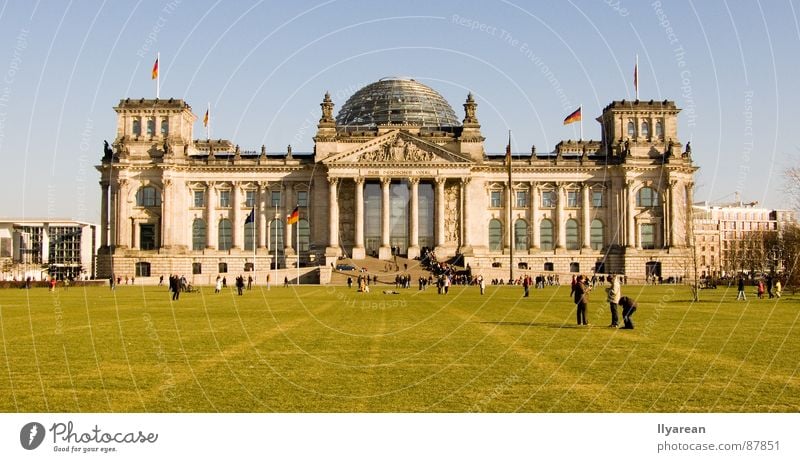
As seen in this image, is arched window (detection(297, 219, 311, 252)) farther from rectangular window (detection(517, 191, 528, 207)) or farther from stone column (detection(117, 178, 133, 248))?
rectangular window (detection(517, 191, 528, 207))

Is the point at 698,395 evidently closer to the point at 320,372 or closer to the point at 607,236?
the point at 320,372

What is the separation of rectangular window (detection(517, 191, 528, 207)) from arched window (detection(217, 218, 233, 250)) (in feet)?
131

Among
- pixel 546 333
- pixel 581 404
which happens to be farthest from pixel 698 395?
pixel 546 333

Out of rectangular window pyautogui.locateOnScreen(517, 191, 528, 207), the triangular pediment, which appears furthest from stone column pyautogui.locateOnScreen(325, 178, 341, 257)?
rectangular window pyautogui.locateOnScreen(517, 191, 528, 207)

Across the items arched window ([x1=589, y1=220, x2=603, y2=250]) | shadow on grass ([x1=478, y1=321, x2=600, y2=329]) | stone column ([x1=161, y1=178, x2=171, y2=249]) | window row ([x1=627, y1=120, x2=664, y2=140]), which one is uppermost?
window row ([x1=627, y1=120, x2=664, y2=140])

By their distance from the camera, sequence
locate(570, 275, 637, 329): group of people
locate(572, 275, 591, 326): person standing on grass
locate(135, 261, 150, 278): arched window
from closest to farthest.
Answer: locate(570, 275, 637, 329): group of people → locate(572, 275, 591, 326): person standing on grass → locate(135, 261, 150, 278): arched window

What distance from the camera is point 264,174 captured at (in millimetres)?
122000

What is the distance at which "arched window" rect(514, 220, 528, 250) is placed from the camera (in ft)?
403

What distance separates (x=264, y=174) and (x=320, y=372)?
101909 millimetres

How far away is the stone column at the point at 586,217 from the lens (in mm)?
122938

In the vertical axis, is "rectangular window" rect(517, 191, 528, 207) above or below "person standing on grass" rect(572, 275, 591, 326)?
→ above

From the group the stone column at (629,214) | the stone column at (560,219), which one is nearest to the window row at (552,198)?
the stone column at (560,219)

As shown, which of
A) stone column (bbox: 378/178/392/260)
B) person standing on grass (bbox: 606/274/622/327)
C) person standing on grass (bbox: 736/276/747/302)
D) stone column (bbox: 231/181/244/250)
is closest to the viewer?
person standing on grass (bbox: 606/274/622/327)

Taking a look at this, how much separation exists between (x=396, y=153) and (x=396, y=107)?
16548 mm
